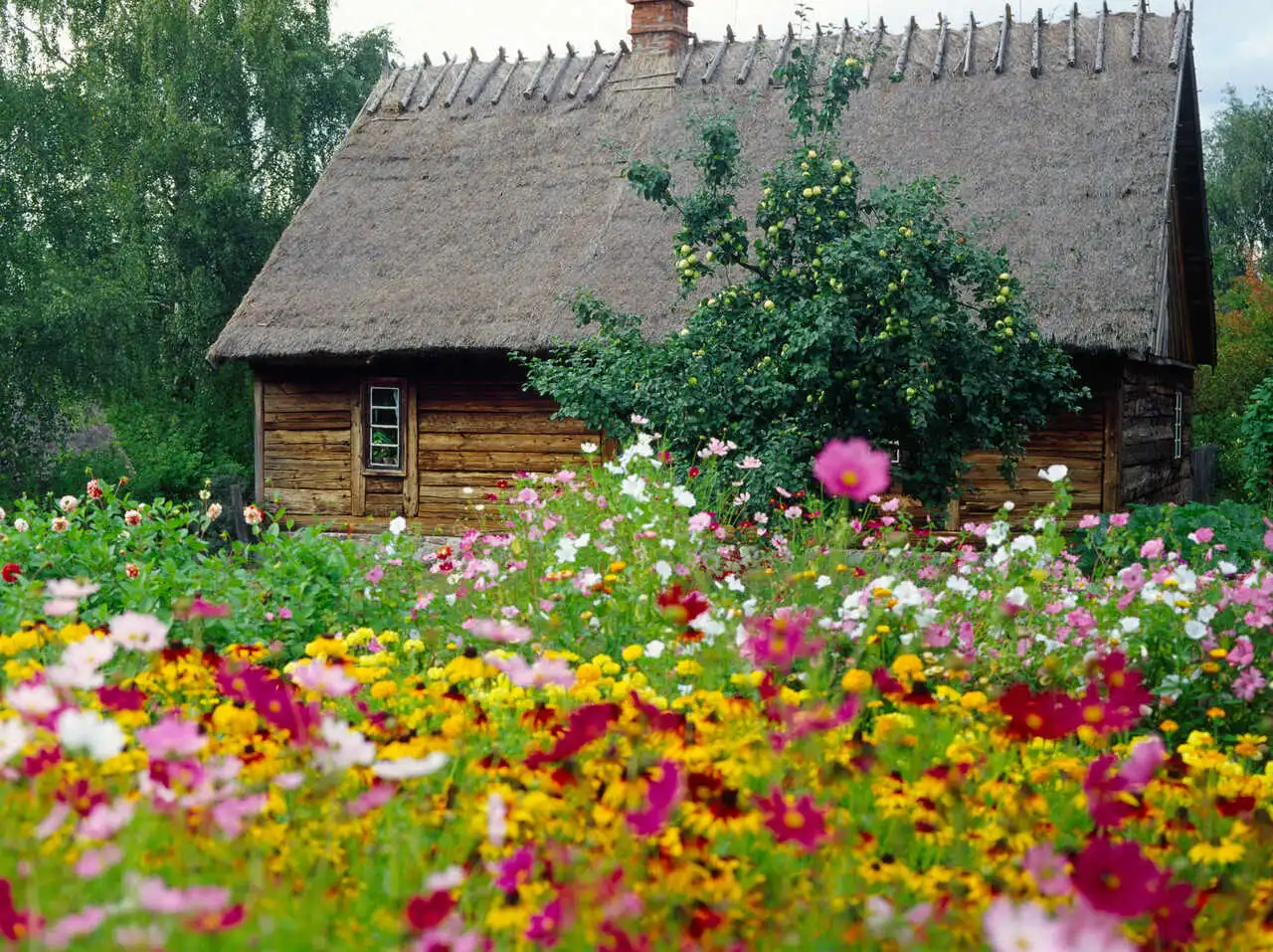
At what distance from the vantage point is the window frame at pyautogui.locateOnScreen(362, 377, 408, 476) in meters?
13.6

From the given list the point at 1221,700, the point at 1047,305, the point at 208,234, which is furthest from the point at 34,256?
the point at 1221,700

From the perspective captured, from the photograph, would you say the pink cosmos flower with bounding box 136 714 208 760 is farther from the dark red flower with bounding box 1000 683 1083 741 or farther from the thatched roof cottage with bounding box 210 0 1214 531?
the thatched roof cottage with bounding box 210 0 1214 531

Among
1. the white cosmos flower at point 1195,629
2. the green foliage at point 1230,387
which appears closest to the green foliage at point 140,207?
the green foliage at point 1230,387

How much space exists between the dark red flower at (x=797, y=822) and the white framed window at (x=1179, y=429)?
14005mm

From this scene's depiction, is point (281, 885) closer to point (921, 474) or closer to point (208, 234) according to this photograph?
point (921, 474)

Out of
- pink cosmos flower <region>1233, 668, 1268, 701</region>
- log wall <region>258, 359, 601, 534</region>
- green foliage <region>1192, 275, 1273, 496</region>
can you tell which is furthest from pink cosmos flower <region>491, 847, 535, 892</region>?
green foliage <region>1192, 275, 1273, 496</region>

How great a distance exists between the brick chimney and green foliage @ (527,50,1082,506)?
6.21 meters

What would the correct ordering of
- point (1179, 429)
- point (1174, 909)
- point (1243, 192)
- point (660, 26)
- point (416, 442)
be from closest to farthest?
point (1174, 909) < point (416, 442) < point (660, 26) < point (1179, 429) < point (1243, 192)

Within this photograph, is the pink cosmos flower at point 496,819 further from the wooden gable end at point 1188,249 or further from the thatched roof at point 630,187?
the wooden gable end at point 1188,249

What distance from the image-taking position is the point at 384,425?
13.8 meters

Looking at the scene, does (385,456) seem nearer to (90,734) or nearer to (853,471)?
(853,471)

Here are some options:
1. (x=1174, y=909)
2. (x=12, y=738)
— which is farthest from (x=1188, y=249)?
(x=12, y=738)

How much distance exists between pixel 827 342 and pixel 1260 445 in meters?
9.21

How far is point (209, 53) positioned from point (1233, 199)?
20950 millimetres
